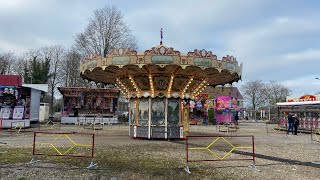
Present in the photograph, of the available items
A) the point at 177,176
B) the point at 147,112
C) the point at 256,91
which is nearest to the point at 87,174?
the point at 177,176

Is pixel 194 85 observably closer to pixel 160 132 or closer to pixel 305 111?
pixel 160 132

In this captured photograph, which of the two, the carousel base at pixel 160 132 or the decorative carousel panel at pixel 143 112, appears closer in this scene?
the carousel base at pixel 160 132

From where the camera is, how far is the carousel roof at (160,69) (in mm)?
15922

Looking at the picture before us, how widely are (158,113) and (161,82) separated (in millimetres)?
Result: 1791

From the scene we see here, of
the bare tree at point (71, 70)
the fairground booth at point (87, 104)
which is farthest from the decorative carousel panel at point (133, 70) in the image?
the bare tree at point (71, 70)

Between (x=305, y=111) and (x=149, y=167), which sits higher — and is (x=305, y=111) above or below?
above

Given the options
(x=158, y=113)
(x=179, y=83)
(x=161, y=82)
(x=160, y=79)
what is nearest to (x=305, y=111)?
(x=179, y=83)

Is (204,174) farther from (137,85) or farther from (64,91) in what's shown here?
(64,91)

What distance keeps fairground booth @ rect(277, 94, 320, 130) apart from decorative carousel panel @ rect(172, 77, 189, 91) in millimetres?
15402

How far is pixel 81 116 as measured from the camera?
39.2 m

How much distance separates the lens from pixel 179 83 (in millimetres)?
18500

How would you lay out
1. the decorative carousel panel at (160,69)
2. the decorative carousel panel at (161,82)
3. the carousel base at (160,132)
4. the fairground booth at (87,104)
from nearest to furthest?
the decorative carousel panel at (160,69), the decorative carousel panel at (161,82), the carousel base at (160,132), the fairground booth at (87,104)

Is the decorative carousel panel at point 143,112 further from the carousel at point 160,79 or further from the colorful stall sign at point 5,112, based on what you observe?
the colorful stall sign at point 5,112

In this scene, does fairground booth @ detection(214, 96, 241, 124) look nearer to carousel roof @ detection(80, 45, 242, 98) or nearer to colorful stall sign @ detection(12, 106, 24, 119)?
carousel roof @ detection(80, 45, 242, 98)
